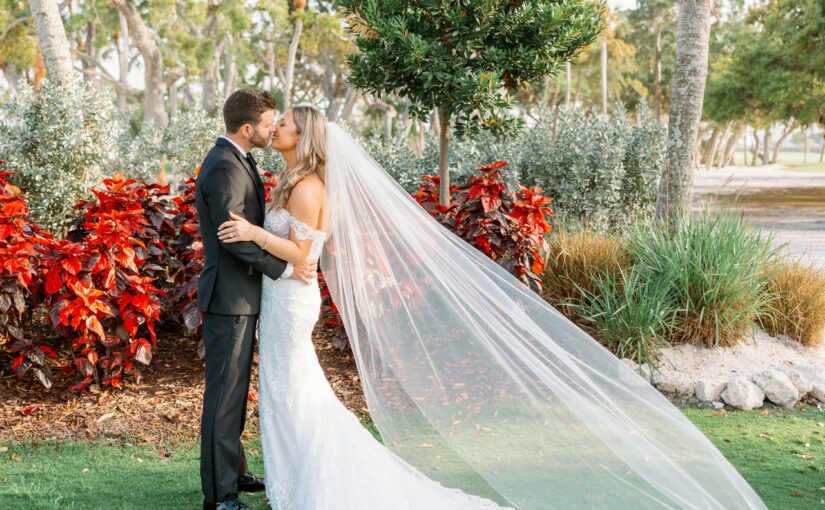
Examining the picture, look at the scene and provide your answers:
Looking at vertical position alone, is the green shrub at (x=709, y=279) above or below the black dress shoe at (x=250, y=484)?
above

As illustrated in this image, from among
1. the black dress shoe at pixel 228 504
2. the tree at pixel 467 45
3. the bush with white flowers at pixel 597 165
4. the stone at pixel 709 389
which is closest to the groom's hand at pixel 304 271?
the black dress shoe at pixel 228 504

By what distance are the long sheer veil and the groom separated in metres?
0.38

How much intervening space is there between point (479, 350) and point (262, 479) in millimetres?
1552

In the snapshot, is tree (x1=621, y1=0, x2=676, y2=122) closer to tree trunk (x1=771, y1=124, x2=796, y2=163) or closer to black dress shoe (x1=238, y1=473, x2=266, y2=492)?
tree trunk (x1=771, y1=124, x2=796, y2=163)

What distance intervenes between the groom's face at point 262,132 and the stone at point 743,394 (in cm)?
410

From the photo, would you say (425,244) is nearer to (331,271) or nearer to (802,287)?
(331,271)

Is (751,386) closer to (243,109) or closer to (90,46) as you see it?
(243,109)

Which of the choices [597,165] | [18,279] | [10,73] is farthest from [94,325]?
[10,73]

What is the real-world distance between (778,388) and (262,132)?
445cm

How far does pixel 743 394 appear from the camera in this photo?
5.78m

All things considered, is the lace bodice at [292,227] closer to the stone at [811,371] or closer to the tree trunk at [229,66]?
the stone at [811,371]

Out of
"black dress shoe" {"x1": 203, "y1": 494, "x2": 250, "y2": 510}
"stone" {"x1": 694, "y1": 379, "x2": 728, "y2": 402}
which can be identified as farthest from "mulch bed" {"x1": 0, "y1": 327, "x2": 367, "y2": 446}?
"stone" {"x1": 694, "y1": 379, "x2": 728, "y2": 402}

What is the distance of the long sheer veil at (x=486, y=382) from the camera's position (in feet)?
11.2

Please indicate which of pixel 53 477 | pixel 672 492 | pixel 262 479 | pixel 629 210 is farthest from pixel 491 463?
pixel 629 210
